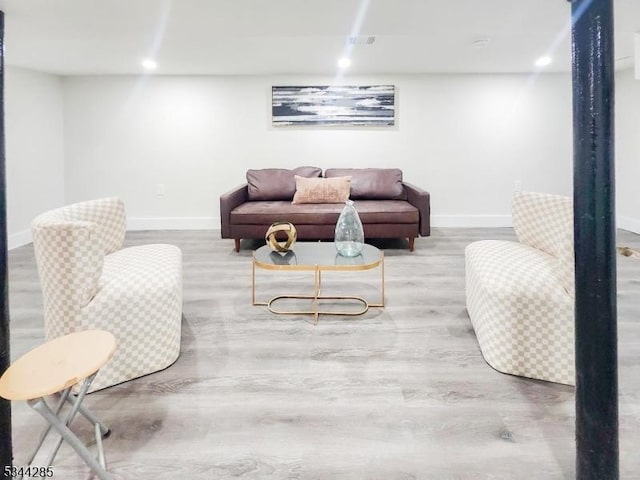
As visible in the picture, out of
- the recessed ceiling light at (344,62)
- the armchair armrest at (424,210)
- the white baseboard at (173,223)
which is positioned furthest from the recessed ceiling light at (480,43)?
the white baseboard at (173,223)

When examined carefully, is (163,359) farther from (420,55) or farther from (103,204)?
(420,55)

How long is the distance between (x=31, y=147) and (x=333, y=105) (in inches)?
138

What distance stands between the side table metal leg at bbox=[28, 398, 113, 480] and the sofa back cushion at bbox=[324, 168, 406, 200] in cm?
409

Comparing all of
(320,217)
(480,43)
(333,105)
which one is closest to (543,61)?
(480,43)

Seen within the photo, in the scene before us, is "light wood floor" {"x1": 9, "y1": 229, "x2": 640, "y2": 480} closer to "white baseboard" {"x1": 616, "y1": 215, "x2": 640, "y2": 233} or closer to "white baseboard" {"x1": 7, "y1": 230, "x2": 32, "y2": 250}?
"white baseboard" {"x1": 7, "y1": 230, "x2": 32, "y2": 250}

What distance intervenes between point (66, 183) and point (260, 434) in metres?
5.27

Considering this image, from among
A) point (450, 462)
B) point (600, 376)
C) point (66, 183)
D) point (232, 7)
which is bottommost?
point (450, 462)

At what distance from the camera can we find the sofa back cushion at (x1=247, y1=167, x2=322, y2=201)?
16.8ft

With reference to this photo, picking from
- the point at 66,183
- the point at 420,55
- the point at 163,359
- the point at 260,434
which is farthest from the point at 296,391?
the point at 66,183

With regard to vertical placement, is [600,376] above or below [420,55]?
below

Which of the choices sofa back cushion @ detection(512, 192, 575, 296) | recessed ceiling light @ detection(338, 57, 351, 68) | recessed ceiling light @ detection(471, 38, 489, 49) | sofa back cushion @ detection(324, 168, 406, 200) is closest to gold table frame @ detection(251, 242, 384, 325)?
sofa back cushion @ detection(512, 192, 575, 296)

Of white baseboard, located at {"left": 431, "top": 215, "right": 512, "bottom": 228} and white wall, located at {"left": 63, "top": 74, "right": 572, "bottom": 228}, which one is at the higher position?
white wall, located at {"left": 63, "top": 74, "right": 572, "bottom": 228}

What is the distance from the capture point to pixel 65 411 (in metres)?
1.79

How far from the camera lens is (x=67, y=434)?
1239 mm
